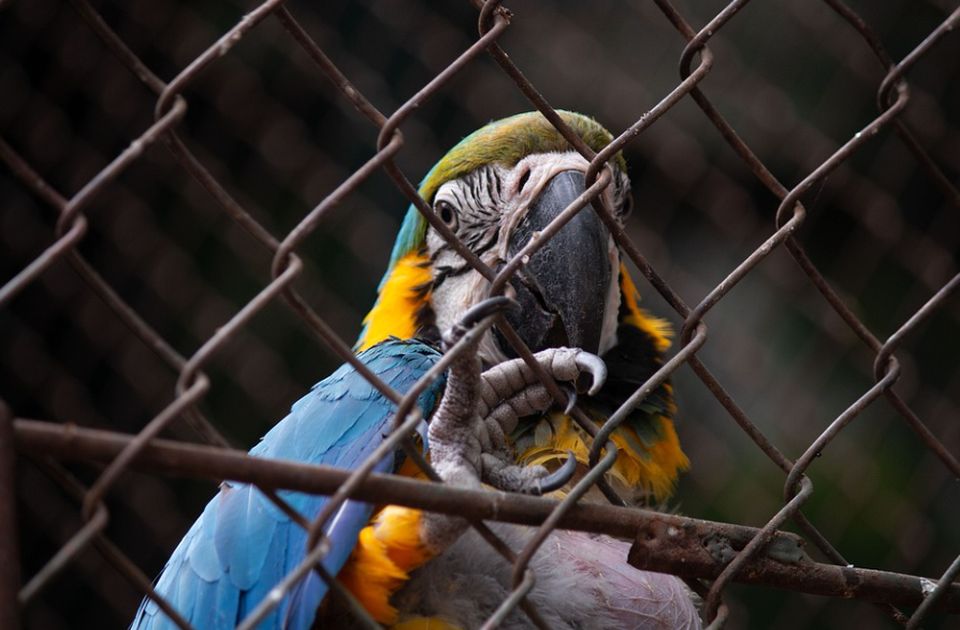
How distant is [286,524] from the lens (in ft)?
3.17

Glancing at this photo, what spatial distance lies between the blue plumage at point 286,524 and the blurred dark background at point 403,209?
1.26 metres

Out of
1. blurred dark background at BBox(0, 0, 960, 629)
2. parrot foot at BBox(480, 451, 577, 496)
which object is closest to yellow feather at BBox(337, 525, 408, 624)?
parrot foot at BBox(480, 451, 577, 496)

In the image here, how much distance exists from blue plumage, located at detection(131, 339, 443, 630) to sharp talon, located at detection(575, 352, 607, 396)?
0.16m

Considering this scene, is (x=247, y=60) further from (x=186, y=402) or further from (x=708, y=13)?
(x=186, y=402)

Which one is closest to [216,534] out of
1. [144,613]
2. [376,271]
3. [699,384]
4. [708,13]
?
[144,613]

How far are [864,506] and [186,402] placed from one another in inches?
Answer: 74.1

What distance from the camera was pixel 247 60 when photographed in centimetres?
235

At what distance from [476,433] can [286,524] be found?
0.20m

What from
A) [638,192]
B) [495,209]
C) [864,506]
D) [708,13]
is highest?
[495,209]

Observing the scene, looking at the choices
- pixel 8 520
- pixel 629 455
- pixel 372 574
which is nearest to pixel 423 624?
pixel 372 574

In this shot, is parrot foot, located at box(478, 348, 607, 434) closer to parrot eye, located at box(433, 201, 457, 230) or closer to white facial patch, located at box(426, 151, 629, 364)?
white facial patch, located at box(426, 151, 629, 364)

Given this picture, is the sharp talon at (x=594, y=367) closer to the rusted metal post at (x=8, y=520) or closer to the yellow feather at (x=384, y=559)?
the yellow feather at (x=384, y=559)

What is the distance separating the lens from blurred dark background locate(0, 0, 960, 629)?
2.29 meters

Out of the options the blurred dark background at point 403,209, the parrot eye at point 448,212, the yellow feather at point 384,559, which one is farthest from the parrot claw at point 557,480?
the blurred dark background at point 403,209
